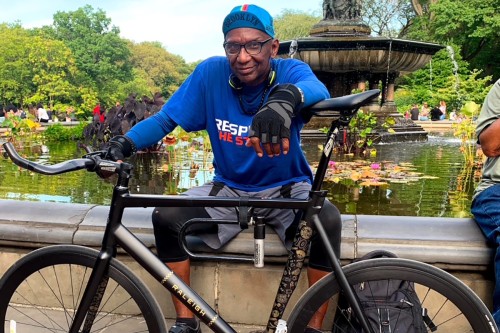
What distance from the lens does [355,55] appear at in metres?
9.85

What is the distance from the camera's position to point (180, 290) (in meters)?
2.01

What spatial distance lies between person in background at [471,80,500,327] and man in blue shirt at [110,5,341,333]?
709 mm

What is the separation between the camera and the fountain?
31.7ft

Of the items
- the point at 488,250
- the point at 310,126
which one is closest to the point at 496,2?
the point at 310,126

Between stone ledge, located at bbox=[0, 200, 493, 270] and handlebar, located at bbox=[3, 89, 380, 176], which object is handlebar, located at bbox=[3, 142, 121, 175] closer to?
handlebar, located at bbox=[3, 89, 380, 176]

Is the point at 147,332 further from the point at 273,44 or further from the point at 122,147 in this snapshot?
the point at 273,44

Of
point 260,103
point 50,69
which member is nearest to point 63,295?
point 260,103

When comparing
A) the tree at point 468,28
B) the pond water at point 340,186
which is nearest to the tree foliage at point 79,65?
the pond water at point 340,186

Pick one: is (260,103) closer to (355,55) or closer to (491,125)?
(491,125)

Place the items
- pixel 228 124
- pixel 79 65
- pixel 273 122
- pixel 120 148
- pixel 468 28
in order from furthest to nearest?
1. pixel 79 65
2. pixel 468 28
3. pixel 228 124
4. pixel 120 148
5. pixel 273 122

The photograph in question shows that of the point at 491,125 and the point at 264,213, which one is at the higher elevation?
the point at 491,125

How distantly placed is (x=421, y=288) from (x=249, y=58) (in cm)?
118

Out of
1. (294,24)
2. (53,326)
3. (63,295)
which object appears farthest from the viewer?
(294,24)

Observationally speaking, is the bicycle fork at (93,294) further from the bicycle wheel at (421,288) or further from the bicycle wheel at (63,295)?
the bicycle wheel at (421,288)
